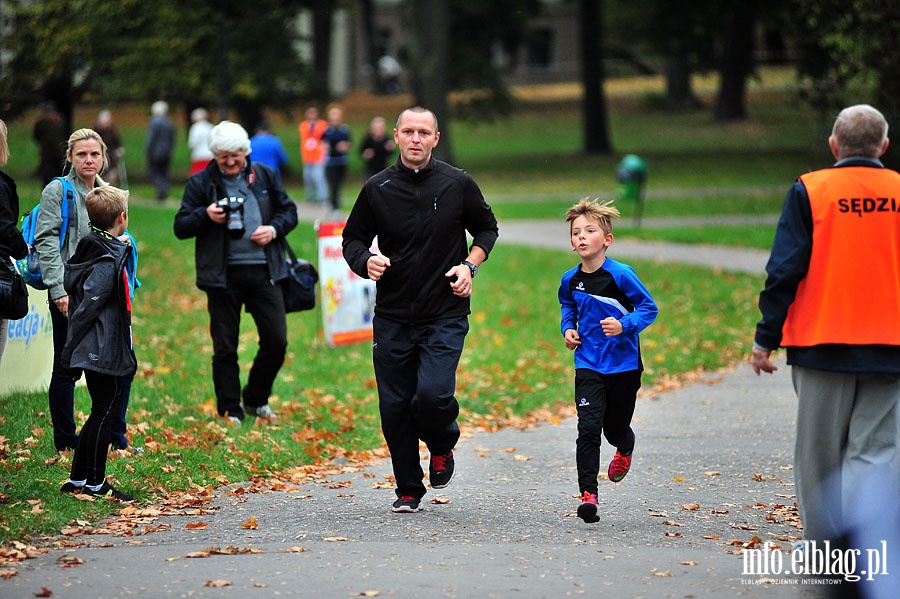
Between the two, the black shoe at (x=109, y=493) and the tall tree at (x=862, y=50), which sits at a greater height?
the tall tree at (x=862, y=50)

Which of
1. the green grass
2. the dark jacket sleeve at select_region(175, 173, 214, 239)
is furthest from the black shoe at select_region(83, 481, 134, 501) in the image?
the dark jacket sleeve at select_region(175, 173, 214, 239)

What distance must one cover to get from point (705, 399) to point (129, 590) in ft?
21.8

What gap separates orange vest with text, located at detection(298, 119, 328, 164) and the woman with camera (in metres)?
16.9

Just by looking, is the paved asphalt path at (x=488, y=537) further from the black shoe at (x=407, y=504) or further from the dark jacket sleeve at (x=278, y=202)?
the dark jacket sleeve at (x=278, y=202)

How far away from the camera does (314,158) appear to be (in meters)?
27.0

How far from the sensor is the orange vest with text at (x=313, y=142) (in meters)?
26.5

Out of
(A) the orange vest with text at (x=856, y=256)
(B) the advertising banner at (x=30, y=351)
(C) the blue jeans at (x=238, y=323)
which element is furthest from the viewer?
(B) the advertising banner at (x=30, y=351)

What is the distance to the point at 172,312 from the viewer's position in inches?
612

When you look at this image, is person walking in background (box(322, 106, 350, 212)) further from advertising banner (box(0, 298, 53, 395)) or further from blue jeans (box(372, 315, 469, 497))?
blue jeans (box(372, 315, 469, 497))

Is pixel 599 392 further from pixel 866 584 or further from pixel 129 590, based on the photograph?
pixel 129 590

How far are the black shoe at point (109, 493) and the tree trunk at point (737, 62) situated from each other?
1523 inches

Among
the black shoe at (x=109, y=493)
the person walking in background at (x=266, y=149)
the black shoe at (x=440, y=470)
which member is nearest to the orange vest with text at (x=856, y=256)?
the black shoe at (x=440, y=470)

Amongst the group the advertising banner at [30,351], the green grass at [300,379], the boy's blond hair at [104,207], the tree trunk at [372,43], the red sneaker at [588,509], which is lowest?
the green grass at [300,379]

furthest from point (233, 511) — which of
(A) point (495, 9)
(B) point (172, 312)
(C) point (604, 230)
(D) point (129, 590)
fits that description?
(A) point (495, 9)
